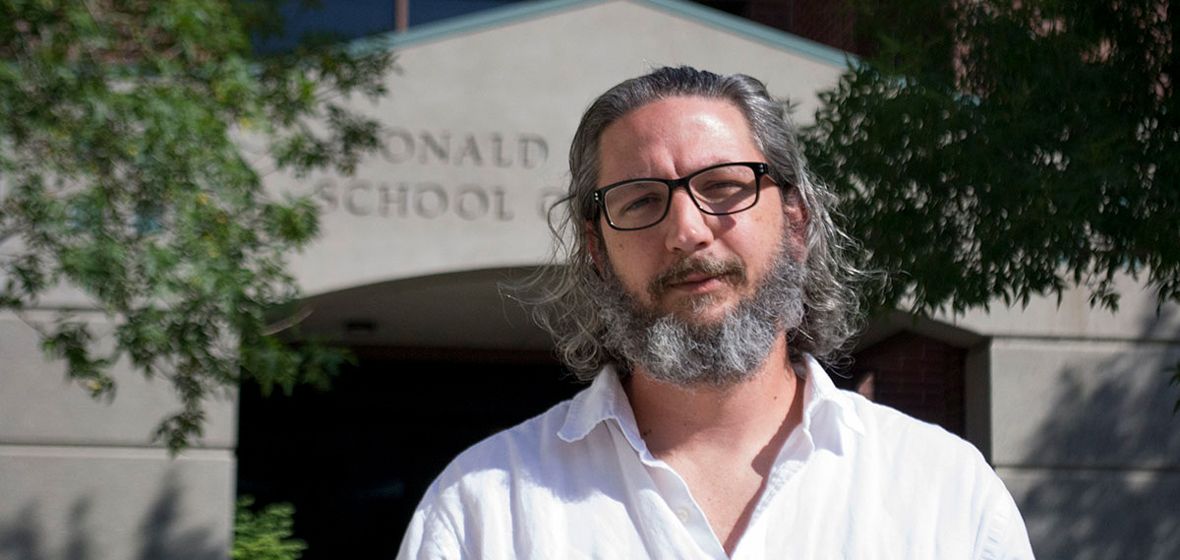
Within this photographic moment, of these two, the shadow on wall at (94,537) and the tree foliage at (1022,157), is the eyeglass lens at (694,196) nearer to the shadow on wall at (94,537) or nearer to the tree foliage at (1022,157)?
the tree foliage at (1022,157)

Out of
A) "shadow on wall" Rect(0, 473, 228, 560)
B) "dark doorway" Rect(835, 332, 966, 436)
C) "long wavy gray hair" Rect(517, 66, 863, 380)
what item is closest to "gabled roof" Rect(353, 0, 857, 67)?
"dark doorway" Rect(835, 332, 966, 436)

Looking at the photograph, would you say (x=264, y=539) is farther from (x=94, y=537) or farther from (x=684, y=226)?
(x=684, y=226)

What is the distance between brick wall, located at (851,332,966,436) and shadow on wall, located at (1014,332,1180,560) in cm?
87

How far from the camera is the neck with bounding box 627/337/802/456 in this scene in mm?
2291

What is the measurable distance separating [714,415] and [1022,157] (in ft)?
8.58

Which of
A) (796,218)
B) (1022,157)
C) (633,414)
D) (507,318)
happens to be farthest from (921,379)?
(633,414)

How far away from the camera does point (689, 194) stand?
7.34 feet

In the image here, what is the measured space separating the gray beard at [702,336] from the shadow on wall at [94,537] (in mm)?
6339

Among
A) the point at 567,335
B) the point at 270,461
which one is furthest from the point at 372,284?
the point at 567,335

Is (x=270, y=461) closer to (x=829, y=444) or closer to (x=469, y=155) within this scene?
(x=469, y=155)

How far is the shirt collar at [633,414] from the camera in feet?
7.40

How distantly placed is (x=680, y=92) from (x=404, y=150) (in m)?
6.17

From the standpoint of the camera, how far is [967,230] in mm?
4742

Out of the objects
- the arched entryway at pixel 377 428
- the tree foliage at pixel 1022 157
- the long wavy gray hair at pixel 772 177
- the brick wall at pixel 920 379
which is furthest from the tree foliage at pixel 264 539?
the long wavy gray hair at pixel 772 177
